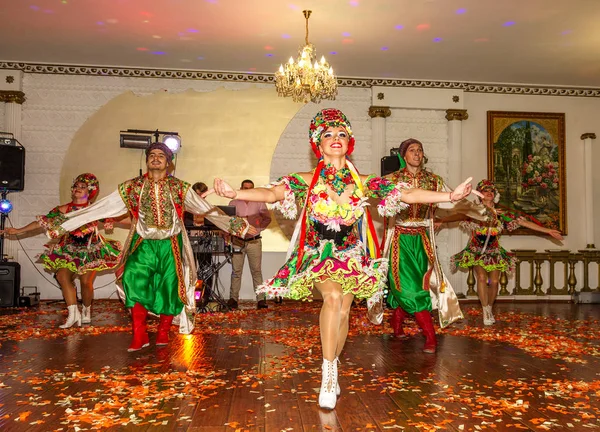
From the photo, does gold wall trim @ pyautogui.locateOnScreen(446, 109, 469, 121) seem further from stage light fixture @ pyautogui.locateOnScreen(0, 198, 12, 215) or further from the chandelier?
stage light fixture @ pyautogui.locateOnScreen(0, 198, 12, 215)

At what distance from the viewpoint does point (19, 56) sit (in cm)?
902

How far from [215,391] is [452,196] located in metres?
1.86

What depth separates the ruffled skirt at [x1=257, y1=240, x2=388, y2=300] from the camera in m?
3.27

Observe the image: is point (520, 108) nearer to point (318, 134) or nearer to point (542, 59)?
point (542, 59)

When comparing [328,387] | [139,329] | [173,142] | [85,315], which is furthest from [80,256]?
[328,387]

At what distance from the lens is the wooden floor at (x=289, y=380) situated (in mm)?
2887

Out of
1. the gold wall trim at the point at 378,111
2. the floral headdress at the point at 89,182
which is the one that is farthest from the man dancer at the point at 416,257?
the gold wall trim at the point at 378,111

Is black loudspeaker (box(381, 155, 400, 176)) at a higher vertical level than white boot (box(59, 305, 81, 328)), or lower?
higher

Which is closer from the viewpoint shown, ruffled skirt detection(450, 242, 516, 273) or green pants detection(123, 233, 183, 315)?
green pants detection(123, 233, 183, 315)

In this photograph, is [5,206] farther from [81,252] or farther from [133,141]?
[81,252]

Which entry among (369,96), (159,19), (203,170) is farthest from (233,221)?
(369,96)

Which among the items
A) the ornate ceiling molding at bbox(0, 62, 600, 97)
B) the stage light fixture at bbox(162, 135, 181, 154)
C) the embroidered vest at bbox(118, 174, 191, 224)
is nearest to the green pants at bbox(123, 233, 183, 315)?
the embroidered vest at bbox(118, 174, 191, 224)

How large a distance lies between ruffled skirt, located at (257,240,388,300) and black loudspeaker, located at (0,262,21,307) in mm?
6216

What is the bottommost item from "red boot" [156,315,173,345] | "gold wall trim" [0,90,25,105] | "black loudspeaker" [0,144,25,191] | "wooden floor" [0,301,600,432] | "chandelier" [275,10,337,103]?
"wooden floor" [0,301,600,432]
